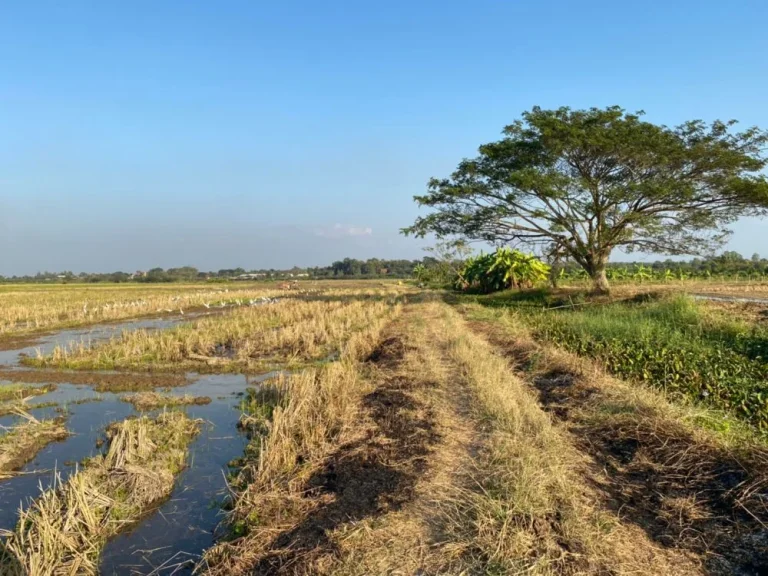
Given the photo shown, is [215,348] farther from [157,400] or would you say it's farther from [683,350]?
[683,350]

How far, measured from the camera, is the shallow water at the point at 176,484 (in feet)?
13.5

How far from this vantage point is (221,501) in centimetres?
494

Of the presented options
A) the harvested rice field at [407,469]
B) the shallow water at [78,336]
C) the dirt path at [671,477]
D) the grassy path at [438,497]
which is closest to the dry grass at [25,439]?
the harvested rice field at [407,469]

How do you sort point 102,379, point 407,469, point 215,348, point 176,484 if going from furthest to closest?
point 215,348 → point 102,379 → point 176,484 → point 407,469

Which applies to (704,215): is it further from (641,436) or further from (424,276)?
(424,276)

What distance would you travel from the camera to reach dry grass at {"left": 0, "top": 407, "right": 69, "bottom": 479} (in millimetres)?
5980

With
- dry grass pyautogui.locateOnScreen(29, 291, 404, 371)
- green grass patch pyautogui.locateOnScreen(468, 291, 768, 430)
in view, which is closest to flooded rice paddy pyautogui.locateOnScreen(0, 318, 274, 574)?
dry grass pyautogui.locateOnScreen(29, 291, 404, 371)

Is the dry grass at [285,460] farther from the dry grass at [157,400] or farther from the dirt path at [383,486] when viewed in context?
the dry grass at [157,400]

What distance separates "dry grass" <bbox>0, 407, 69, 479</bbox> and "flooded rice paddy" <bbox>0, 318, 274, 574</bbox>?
4.6 inches

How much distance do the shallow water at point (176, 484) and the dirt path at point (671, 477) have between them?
11.6ft

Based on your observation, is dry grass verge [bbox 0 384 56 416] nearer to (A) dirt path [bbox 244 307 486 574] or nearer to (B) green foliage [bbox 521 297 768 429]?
(A) dirt path [bbox 244 307 486 574]

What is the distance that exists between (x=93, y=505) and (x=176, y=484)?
3.55 feet

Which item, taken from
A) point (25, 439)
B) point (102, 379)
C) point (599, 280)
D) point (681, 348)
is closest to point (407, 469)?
point (25, 439)

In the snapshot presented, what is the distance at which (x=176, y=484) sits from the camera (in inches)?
213
